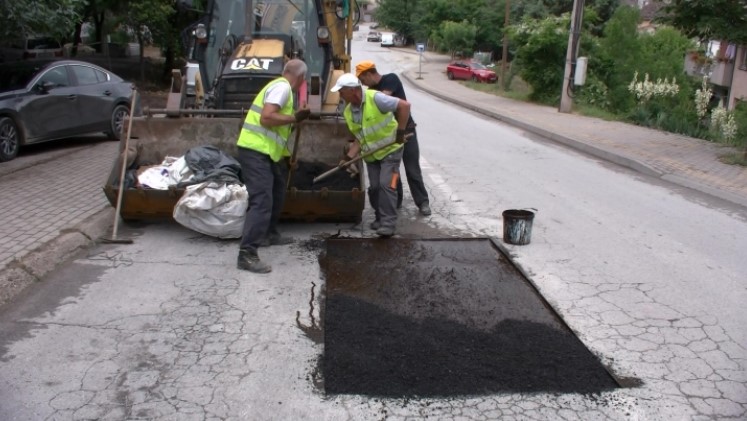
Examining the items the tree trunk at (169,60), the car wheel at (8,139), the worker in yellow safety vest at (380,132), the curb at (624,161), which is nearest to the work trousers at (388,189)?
the worker in yellow safety vest at (380,132)

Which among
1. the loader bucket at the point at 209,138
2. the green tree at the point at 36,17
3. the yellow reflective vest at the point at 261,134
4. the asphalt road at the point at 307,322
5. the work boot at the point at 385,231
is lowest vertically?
the asphalt road at the point at 307,322

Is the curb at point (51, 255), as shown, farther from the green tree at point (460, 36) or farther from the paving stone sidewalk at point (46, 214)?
the green tree at point (460, 36)

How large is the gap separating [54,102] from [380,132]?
658cm

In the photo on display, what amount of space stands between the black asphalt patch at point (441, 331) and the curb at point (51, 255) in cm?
225

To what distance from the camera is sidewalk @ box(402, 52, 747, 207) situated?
386 inches

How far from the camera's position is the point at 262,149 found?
5.39 metres

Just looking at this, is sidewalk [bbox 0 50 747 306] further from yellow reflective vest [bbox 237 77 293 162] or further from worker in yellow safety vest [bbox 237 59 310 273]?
yellow reflective vest [bbox 237 77 293 162]

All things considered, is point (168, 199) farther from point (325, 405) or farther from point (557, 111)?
point (557, 111)

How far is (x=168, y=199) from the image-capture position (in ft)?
20.4

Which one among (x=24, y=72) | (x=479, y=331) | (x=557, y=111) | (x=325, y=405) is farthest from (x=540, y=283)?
(x=557, y=111)

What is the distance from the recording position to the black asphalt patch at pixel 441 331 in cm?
374

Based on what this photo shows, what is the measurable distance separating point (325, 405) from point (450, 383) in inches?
28.7

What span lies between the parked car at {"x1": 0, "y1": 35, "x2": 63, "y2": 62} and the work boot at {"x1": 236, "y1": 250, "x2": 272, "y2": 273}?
25.5 ft

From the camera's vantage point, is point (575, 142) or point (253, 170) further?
point (575, 142)
